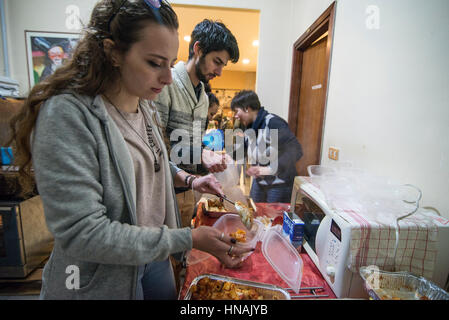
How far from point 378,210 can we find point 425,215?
14 cm

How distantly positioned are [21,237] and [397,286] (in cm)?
237

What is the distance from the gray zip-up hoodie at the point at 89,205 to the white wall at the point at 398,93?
0.92 meters

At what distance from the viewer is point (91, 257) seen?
473mm

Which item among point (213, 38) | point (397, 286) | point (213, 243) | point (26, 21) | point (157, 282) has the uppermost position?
point (26, 21)

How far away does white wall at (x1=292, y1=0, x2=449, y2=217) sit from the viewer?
72 centimetres

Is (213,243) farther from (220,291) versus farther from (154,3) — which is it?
(154,3)

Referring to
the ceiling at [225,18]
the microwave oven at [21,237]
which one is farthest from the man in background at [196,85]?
the microwave oven at [21,237]

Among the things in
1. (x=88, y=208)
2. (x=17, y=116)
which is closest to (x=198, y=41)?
(x=17, y=116)

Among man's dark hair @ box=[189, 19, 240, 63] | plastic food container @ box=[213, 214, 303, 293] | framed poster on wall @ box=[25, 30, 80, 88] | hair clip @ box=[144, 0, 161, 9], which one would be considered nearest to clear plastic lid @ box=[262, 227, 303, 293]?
plastic food container @ box=[213, 214, 303, 293]

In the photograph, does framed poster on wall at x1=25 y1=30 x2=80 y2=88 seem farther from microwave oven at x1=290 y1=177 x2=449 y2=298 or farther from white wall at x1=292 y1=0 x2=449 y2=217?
microwave oven at x1=290 y1=177 x2=449 y2=298

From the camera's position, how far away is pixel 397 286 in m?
0.60

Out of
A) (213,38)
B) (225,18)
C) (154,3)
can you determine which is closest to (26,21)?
(225,18)

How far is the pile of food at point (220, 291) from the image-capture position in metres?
0.66
